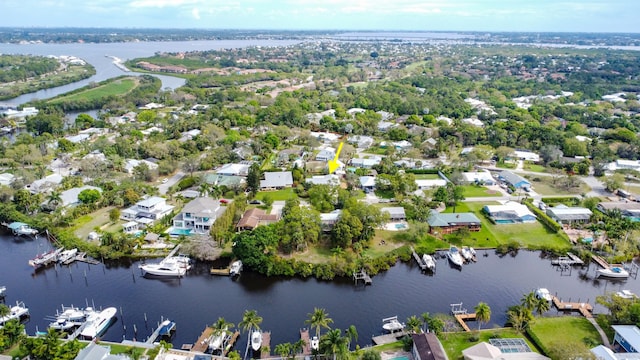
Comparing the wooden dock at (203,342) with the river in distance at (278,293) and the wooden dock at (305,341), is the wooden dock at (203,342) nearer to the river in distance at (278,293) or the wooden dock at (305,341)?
the river in distance at (278,293)

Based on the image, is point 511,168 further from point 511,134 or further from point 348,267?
point 348,267

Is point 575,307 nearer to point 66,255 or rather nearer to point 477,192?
point 477,192

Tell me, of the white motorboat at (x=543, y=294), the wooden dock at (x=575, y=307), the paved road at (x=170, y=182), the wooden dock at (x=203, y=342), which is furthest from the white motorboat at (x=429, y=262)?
the paved road at (x=170, y=182)

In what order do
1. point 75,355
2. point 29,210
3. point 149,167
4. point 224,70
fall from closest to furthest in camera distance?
point 75,355
point 29,210
point 149,167
point 224,70

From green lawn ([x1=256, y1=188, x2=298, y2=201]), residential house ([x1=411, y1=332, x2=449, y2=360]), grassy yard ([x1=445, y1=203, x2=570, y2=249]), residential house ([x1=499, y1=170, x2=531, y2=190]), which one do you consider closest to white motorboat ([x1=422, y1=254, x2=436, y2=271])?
grassy yard ([x1=445, y1=203, x2=570, y2=249])

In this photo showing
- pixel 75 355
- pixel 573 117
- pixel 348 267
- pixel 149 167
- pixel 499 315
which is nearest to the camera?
pixel 75 355

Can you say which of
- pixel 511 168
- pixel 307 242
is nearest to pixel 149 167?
pixel 307 242
